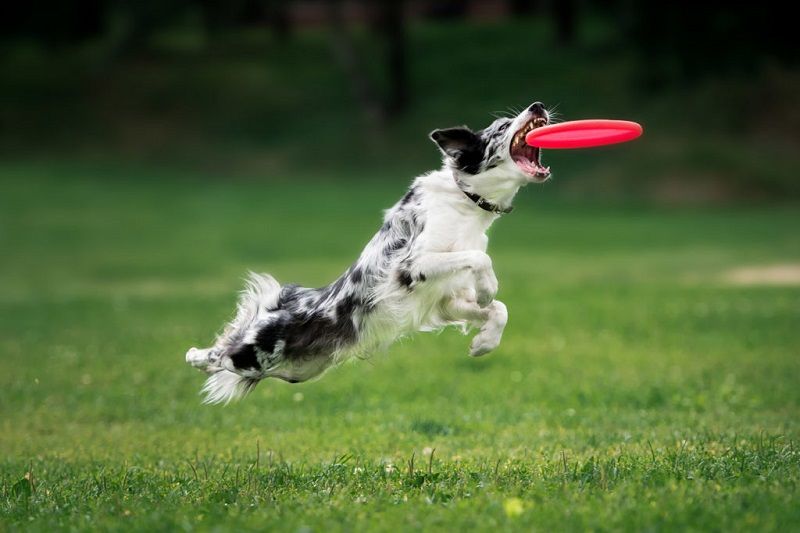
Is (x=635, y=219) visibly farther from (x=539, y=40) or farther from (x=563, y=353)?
(x=539, y=40)

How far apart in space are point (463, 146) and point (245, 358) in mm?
2209

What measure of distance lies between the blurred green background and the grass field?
0.06m

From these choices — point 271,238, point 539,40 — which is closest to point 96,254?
point 271,238

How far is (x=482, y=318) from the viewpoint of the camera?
27.8 ft

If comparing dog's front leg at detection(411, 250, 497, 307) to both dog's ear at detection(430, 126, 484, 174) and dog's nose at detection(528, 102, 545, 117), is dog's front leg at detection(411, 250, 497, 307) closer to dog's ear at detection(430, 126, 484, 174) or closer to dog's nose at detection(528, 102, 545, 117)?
dog's ear at detection(430, 126, 484, 174)

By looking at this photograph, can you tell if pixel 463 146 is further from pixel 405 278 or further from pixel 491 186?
pixel 405 278

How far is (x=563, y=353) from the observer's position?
1486 cm

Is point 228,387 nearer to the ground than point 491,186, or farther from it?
nearer to the ground

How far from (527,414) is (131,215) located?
2762 cm

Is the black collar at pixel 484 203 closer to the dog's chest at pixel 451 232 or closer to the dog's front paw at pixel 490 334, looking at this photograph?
the dog's chest at pixel 451 232

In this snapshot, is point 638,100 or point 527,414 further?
point 638,100

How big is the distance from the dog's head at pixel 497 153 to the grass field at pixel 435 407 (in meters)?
1.68

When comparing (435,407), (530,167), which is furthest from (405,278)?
(435,407)

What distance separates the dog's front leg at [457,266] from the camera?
8.15 meters
